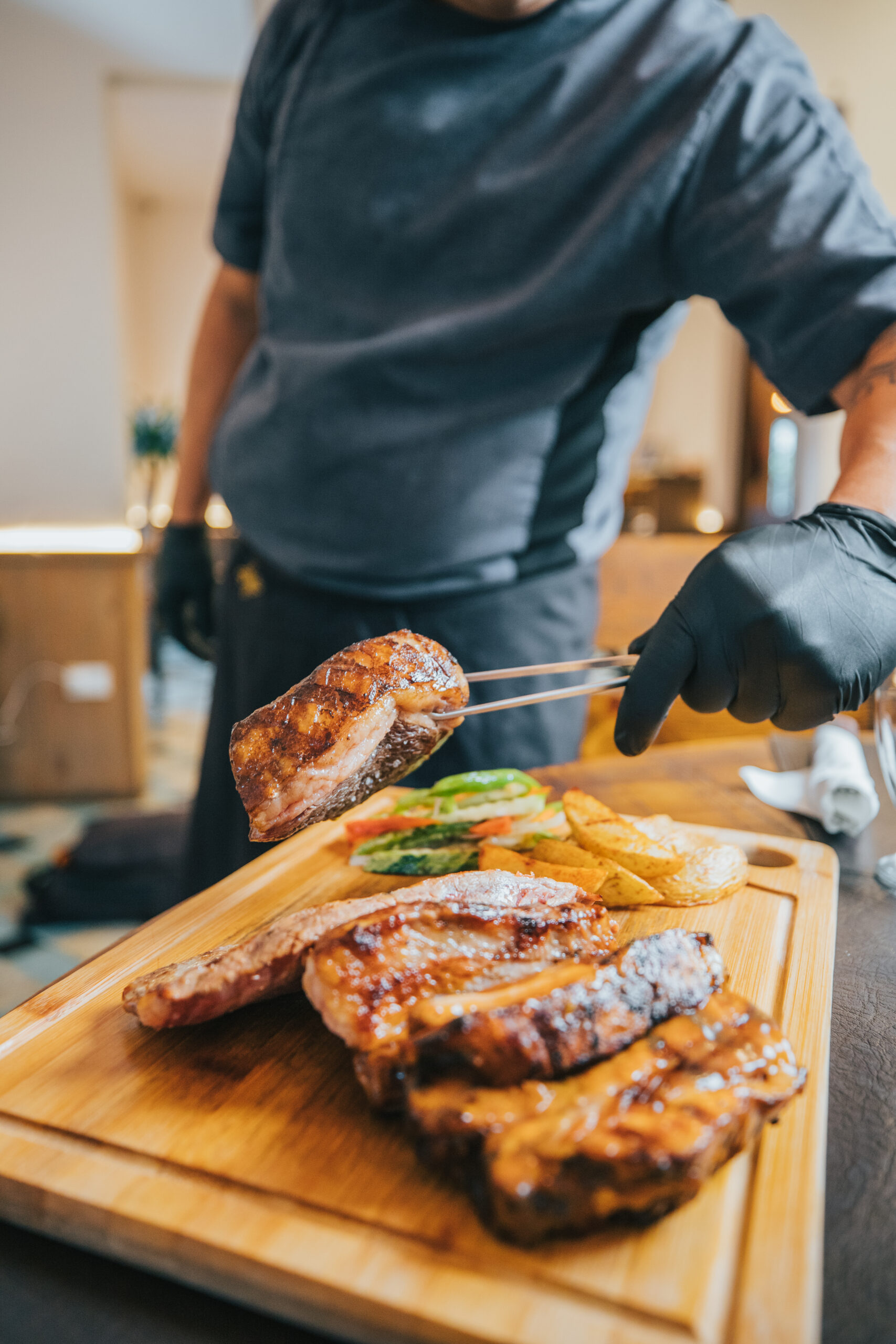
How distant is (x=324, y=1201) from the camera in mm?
669

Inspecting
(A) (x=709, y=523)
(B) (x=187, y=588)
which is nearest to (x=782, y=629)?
(B) (x=187, y=588)

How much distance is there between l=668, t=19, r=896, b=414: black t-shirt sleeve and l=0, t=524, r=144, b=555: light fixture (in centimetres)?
381

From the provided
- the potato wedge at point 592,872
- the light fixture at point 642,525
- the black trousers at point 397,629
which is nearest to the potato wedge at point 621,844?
the potato wedge at point 592,872

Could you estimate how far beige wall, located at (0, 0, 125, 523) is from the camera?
15.6ft

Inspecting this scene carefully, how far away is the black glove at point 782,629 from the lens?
113 centimetres

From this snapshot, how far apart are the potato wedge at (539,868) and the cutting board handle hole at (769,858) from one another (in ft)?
1.09

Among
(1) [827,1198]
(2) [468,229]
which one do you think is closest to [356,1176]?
(1) [827,1198]

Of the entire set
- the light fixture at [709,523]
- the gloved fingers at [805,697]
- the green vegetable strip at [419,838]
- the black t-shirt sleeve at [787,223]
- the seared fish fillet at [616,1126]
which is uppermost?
the black t-shirt sleeve at [787,223]

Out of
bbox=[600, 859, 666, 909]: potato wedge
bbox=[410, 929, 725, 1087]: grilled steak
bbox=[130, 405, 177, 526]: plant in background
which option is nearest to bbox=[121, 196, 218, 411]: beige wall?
bbox=[130, 405, 177, 526]: plant in background

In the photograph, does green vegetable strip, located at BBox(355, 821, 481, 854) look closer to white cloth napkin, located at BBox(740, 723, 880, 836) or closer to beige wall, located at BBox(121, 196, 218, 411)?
white cloth napkin, located at BBox(740, 723, 880, 836)

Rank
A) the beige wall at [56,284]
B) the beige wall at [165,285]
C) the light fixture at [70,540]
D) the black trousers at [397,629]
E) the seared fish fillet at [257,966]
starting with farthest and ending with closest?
the beige wall at [165,285] < the beige wall at [56,284] < the light fixture at [70,540] < the black trousers at [397,629] < the seared fish fillet at [257,966]

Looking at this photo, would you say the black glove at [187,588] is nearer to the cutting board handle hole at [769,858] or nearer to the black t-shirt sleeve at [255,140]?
the black t-shirt sleeve at [255,140]

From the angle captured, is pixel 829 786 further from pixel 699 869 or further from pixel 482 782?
pixel 482 782

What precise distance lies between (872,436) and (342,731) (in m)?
0.92
